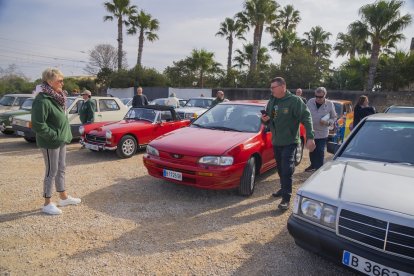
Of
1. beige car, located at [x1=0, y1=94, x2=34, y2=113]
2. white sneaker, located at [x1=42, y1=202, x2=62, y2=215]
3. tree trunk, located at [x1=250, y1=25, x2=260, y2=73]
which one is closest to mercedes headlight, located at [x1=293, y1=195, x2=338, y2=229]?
white sneaker, located at [x1=42, y1=202, x2=62, y2=215]

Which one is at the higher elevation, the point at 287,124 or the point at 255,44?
the point at 255,44

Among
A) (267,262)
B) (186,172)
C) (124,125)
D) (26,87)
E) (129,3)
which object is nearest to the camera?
(267,262)

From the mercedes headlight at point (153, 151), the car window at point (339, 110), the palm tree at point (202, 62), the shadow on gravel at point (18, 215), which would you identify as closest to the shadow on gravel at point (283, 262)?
the mercedes headlight at point (153, 151)

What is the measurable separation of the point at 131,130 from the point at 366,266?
253 inches

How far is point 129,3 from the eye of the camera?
3028 centimetres

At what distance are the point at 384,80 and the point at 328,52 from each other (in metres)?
12.8

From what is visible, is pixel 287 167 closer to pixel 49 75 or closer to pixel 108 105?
pixel 49 75

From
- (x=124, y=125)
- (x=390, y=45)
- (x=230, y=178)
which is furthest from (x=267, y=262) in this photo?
(x=390, y=45)

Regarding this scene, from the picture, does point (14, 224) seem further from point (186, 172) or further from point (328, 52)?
point (328, 52)

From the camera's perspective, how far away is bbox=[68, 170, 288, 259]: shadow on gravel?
11.4 ft

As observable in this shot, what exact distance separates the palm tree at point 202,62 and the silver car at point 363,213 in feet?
102

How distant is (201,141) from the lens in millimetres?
4840

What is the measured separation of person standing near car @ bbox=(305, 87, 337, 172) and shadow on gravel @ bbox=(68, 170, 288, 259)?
51.5 inches

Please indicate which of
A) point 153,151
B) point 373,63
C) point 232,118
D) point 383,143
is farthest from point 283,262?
point 373,63
